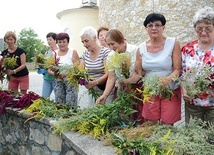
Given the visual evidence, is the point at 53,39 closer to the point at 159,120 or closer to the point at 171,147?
the point at 159,120

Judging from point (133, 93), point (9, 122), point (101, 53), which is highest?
point (101, 53)

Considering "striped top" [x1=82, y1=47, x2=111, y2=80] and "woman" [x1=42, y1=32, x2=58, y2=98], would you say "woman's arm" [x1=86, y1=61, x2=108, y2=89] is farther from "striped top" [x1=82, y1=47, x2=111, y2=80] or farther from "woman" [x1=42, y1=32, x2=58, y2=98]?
"woman" [x1=42, y1=32, x2=58, y2=98]

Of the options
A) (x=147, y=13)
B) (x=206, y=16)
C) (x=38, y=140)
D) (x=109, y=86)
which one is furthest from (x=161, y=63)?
(x=147, y=13)

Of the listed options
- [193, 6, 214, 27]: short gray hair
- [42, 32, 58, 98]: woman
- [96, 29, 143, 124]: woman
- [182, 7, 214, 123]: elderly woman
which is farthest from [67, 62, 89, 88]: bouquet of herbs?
[42, 32, 58, 98]: woman

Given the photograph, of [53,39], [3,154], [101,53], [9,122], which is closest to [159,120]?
[101,53]

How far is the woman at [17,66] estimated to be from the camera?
Result: 16.9ft

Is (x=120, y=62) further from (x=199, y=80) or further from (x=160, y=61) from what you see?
(x=199, y=80)

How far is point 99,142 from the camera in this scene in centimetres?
267

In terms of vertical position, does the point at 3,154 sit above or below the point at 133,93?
below

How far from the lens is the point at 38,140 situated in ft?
11.9

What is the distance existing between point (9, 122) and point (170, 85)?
100 inches

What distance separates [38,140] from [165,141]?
1.86m

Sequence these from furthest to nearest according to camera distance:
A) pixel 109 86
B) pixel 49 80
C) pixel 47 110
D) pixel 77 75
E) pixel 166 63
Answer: pixel 49 80 → pixel 47 110 → pixel 109 86 → pixel 77 75 → pixel 166 63

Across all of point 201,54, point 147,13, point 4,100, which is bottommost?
point 4,100
